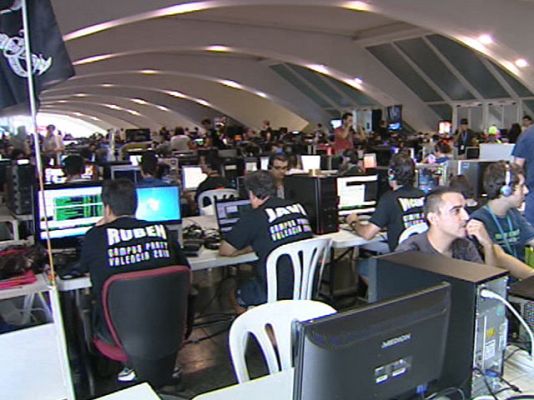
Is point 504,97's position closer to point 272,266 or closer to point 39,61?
point 272,266

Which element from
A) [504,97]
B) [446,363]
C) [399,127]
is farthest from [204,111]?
[446,363]

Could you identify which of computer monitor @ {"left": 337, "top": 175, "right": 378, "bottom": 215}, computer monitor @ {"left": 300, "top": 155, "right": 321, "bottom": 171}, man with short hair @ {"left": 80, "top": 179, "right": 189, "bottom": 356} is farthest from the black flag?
computer monitor @ {"left": 300, "top": 155, "right": 321, "bottom": 171}

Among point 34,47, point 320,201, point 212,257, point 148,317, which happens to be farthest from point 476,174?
point 34,47

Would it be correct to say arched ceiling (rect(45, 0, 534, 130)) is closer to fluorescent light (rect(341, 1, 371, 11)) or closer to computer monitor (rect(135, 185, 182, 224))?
fluorescent light (rect(341, 1, 371, 11))

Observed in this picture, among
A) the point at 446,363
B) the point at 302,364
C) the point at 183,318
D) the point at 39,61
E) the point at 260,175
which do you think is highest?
the point at 39,61

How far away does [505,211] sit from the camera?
3021mm

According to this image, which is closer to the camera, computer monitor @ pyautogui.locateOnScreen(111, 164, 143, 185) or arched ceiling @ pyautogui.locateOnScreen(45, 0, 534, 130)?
computer monitor @ pyautogui.locateOnScreen(111, 164, 143, 185)

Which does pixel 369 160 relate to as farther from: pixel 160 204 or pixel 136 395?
pixel 136 395

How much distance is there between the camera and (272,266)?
10.8ft

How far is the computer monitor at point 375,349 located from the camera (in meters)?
1.07

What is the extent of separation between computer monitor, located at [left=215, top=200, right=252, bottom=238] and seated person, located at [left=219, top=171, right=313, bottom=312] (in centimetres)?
48

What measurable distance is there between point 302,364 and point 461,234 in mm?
1549

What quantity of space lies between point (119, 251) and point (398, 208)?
2.03m

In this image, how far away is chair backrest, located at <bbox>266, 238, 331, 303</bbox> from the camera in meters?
3.29
